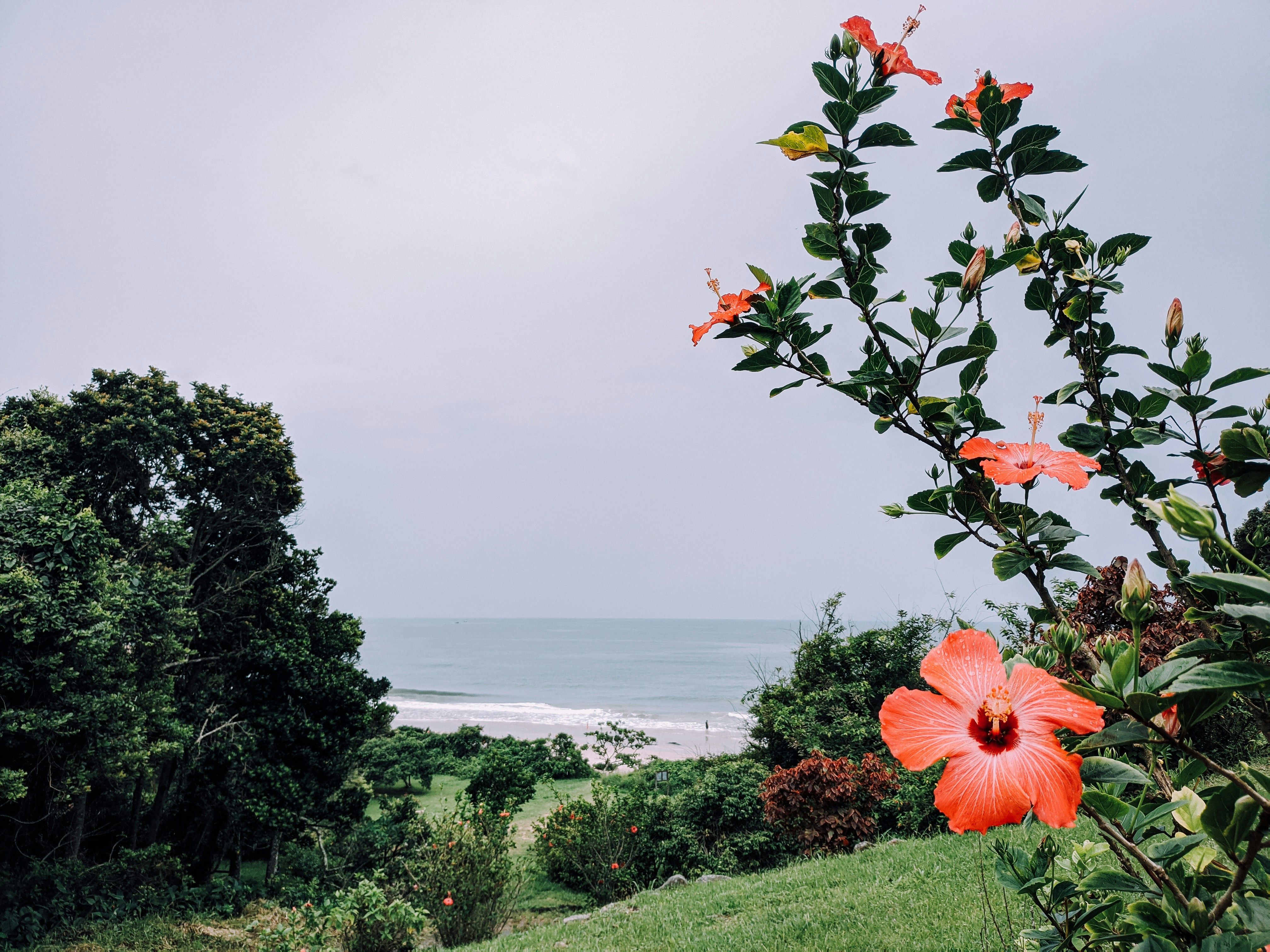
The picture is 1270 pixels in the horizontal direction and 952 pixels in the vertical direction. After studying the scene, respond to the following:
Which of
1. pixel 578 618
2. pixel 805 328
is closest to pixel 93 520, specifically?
pixel 805 328

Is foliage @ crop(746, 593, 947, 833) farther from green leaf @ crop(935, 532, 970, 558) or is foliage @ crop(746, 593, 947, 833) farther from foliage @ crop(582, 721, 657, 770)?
green leaf @ crop(935, 532, 970, 558)

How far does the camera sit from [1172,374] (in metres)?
0.93

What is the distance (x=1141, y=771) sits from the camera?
0.57m

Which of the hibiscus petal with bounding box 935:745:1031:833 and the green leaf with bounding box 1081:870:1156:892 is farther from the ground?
the hibiscus petal with bounding box 935:745:1031:833

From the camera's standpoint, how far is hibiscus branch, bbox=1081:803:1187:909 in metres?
0.62

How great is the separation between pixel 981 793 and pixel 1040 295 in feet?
2.61

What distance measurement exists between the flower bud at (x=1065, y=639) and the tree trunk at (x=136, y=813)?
9.78m

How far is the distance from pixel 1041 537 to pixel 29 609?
25.0ft

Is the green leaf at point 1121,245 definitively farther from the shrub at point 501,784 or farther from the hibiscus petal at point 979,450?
the shrub at point 501,784

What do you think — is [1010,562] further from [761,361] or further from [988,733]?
[761,361]

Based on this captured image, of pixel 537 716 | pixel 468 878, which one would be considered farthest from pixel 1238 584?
pixel 537 716

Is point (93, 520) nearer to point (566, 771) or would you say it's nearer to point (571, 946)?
point (571, 946)

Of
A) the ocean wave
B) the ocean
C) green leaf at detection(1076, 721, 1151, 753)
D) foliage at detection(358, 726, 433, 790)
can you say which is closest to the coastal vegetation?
green leaf at detection(1076, 721, 1151, 753)

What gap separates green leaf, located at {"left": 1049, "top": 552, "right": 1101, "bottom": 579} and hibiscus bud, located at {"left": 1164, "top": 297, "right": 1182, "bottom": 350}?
14.2 inches
